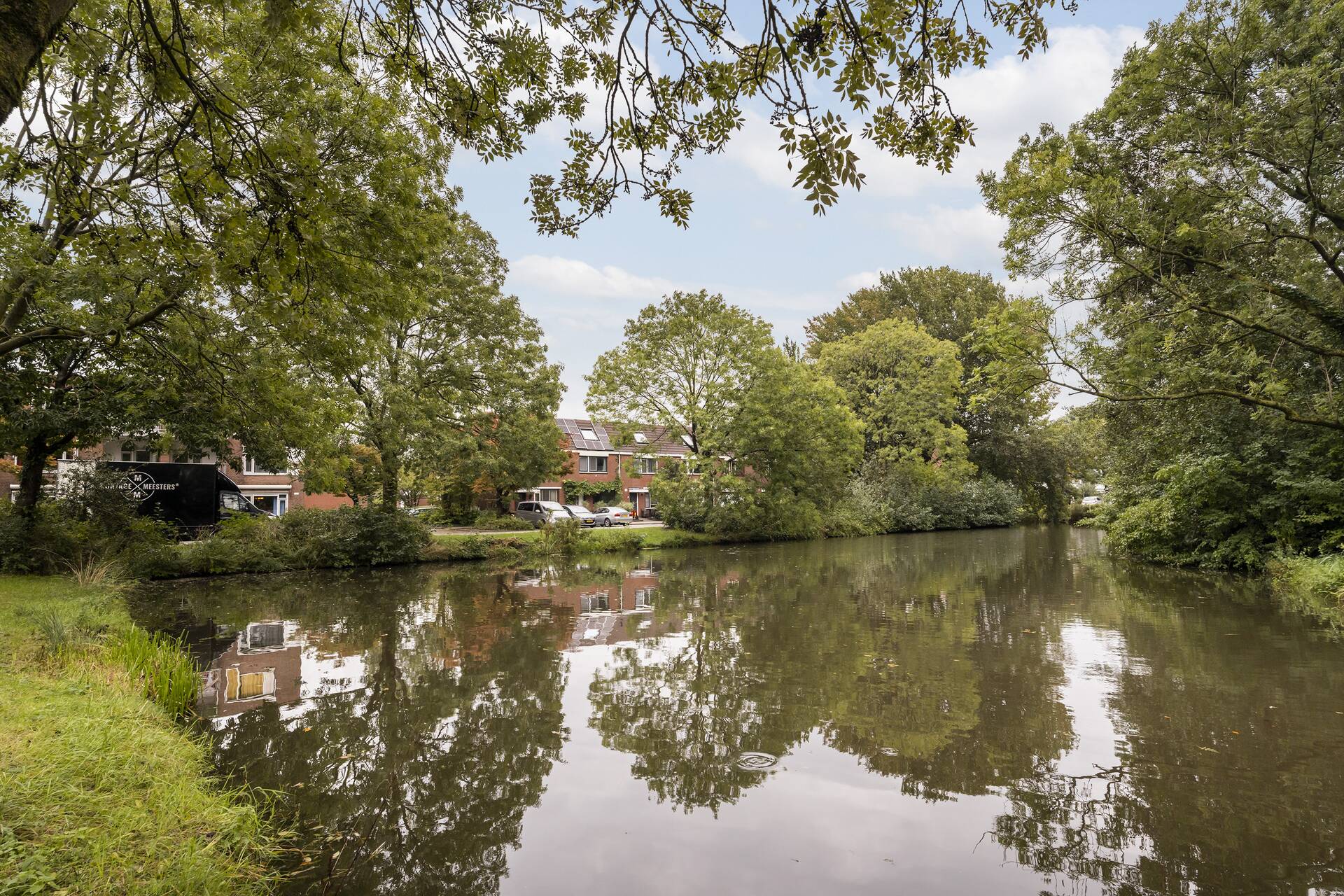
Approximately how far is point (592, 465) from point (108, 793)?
41144 mm

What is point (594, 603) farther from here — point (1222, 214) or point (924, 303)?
point (924, 303)

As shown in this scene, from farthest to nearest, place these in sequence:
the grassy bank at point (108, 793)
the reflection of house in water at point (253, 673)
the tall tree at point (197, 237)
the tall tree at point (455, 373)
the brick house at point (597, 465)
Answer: the brick house at point (597, 465)
the tall tree at point (455, 373)
the reflection of house in water at point (253, 673)
the tall tree at point (197, 237)
the grassy bank at point (108, 793)

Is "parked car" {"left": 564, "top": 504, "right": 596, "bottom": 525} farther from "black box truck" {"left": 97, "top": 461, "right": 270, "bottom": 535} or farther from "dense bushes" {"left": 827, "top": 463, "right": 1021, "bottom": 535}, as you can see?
"black box truck" {"left": 97, "top": 461, "right": 270, "bottom": 535}

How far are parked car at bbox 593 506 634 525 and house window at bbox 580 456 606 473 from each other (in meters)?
7.12

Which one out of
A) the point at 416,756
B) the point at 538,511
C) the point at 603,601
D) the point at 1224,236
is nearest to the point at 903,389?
the point at 538,511

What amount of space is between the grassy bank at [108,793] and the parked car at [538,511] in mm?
28185

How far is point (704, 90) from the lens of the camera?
4340 mm

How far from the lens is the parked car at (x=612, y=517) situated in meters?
35.7

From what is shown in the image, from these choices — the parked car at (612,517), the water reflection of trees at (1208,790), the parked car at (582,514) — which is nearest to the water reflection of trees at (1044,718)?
the water reflection of trees at (1208,790)

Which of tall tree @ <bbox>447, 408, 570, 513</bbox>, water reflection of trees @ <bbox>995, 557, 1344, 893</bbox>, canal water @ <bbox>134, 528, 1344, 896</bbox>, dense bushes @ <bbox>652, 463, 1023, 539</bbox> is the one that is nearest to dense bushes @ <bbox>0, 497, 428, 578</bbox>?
tall tree @ <bbox>447, 408, 570, 513</bbox>

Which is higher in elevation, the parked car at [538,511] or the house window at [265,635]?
the parked car at [538,511]

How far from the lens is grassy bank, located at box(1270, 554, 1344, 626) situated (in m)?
11.7

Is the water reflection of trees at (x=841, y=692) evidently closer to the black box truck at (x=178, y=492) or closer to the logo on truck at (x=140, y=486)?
the logo on truck at (x=140, y=486)

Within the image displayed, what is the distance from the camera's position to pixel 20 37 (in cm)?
257
